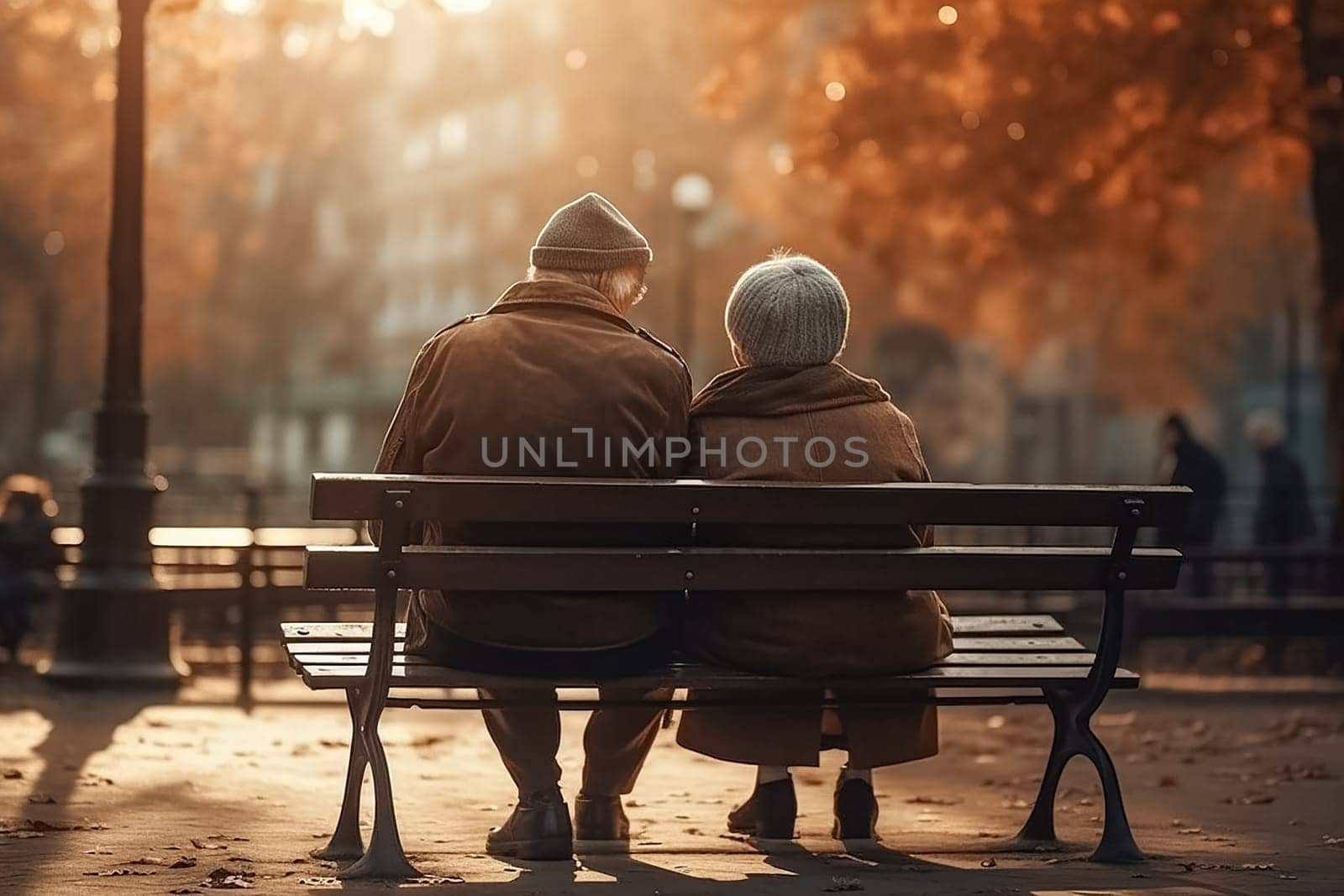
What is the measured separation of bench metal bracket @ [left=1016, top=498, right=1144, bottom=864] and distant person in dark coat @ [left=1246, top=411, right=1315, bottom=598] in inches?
491

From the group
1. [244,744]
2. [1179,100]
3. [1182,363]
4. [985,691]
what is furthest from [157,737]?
[1182,363]

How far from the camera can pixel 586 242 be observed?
6.74 meters

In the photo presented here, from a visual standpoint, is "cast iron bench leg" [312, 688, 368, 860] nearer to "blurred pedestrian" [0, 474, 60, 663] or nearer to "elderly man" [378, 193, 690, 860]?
"elderly man" [378, 193, 690, 860]

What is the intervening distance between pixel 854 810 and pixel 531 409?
149cm

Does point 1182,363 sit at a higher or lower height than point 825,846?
higher

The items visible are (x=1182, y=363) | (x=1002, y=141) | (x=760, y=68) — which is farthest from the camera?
(x=1182, y=363)

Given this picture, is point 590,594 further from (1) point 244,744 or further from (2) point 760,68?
(2) point 760,68

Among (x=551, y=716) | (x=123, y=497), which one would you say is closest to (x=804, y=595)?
(x=551, y=716)

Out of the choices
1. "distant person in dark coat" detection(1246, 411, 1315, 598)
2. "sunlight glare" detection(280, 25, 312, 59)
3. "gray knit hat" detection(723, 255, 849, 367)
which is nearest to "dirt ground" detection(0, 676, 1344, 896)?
"gray knit hat" detection(723, 255, 849, 367)

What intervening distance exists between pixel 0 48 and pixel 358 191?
27991 mm

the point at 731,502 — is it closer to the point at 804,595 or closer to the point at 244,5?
the point at 804,595

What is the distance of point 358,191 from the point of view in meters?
58.0

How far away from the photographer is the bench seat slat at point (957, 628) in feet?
22.1

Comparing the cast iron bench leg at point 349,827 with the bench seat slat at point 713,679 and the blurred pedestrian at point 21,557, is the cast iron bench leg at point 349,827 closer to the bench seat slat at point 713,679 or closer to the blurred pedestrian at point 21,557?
the bench seat slat at point 713,679
